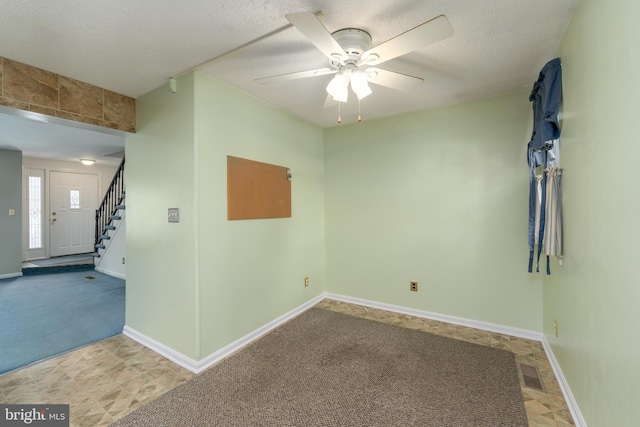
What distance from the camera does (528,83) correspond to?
2510mm

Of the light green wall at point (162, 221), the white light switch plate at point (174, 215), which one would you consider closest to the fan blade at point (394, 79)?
the light green wall at point (162, 221)

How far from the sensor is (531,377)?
6.71 feet

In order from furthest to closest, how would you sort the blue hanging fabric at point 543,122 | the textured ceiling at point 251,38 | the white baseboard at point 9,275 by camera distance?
the white baseboard at point 9,275 < the blue hanging fabric at point 543,122 < the textured ceiling at point 251,38

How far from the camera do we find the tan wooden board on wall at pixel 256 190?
2543 millimetres

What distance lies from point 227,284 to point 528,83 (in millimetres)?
3355

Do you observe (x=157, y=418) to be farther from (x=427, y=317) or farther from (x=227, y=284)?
(x=427, y=317)

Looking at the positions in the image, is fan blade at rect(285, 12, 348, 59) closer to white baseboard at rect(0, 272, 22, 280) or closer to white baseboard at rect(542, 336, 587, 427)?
white baseboard at rect(542, 336, 587, 427)

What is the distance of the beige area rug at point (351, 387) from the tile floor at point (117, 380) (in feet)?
0.37

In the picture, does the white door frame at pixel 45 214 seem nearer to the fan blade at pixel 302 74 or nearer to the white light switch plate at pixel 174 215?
the white light switch plate at pixel 174 215

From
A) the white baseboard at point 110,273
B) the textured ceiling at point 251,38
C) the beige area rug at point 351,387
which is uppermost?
the textured ceiling at point 251,38

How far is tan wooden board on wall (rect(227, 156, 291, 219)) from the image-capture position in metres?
2.54

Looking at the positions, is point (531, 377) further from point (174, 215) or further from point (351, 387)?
point (174, 215)

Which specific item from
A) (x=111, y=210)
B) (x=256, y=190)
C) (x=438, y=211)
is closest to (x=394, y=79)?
(x=256, y=190)

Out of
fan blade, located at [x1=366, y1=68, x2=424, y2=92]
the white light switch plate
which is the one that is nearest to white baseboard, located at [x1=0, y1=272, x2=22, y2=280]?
the white light switch plate
